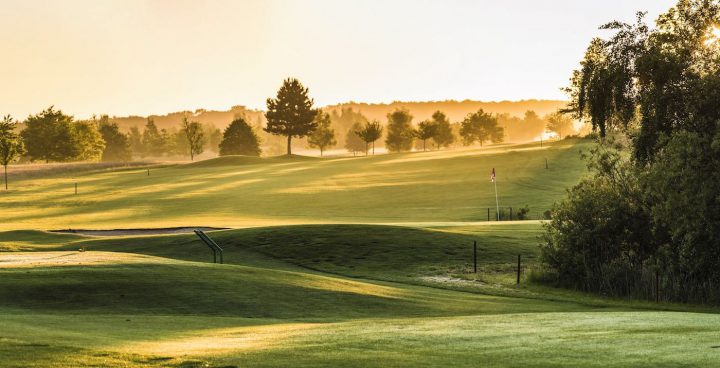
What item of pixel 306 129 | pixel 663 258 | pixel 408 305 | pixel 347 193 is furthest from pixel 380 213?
pixel 306 129

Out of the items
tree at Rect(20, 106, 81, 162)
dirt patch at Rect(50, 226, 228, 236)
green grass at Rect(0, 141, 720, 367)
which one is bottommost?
dirt patch at Rect(50, 226, 228, 236)

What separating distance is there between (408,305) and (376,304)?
1.16m


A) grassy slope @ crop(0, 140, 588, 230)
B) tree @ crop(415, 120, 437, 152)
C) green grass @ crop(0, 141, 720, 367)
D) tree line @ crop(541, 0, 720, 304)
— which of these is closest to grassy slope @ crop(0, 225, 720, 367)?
green grass @ crop(0, 141, 720, 367)

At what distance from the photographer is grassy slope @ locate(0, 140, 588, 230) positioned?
3105 inches

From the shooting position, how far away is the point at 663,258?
127ft

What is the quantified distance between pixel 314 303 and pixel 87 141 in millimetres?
171232

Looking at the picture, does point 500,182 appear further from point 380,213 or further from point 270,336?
point 270,336

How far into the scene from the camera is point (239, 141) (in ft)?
646

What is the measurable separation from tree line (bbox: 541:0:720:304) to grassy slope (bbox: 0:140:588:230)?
33.4 metres

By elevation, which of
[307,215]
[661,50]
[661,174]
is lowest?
[307,215]

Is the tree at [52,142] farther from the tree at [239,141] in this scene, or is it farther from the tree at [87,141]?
the tree at [239,141]

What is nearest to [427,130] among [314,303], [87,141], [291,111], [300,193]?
[291,111]

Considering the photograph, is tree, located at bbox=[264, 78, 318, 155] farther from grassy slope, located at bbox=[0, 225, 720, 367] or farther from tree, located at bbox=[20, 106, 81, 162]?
grassy slope, located at bbox=[0, 225, 720, 367]

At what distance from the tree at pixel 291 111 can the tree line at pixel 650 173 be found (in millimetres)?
146492
